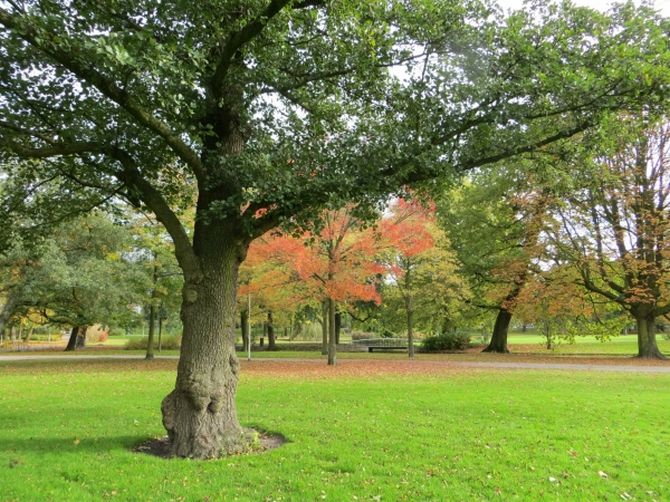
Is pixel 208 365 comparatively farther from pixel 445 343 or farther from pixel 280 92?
pixel 445 343

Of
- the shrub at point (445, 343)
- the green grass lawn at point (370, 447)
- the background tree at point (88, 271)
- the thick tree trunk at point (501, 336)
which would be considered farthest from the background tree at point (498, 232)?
the background tree at point (88, 271)

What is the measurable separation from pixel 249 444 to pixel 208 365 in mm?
1215

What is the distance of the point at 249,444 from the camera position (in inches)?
264

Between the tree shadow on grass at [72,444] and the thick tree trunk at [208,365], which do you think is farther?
the thick tree trunk at [208,365]

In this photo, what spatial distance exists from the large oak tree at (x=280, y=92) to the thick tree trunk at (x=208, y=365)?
0.02 m

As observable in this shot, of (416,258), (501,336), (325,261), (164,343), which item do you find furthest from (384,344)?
(325,261)

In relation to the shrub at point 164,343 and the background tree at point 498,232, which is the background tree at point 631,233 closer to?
the background tree at point 498,232

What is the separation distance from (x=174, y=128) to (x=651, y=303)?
72.3ft

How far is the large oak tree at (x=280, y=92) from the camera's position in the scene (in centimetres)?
606

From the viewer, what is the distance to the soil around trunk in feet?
21.3

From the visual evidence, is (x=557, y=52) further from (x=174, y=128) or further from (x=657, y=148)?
(x=657, y=148)

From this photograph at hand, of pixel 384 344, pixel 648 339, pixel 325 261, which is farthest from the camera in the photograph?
pixel 384 344

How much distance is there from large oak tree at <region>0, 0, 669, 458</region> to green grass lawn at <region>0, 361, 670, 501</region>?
4.00 ft

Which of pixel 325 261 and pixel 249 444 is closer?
pixel 249 444
